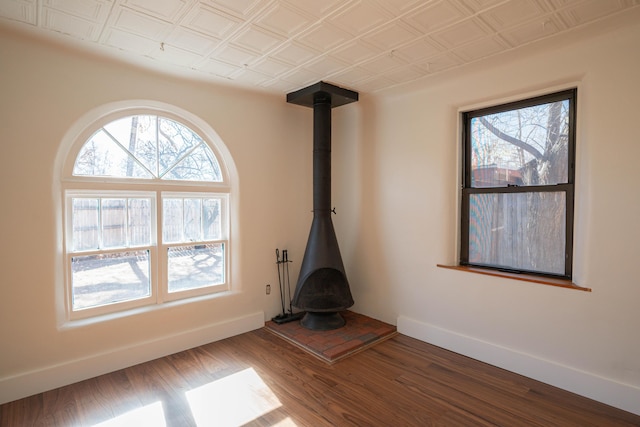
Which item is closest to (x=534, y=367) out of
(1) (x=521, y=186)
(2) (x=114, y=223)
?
(1) (x=521, y=186)

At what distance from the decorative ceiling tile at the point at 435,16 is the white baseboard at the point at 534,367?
103 inches

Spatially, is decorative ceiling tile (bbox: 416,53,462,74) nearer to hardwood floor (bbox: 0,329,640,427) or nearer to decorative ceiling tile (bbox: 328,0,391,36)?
decorative ceiling tile (bbox: 328,0,391,36)

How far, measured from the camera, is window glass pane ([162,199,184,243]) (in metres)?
3.21

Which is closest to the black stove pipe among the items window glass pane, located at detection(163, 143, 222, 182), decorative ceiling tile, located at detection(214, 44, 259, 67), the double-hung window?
decorative ceiling tile, located at detection(214, 44, 259, 67)

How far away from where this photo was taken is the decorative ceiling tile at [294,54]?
2490mm

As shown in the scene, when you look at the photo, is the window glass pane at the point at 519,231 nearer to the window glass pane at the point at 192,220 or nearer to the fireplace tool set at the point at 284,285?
the fireplace tool set at the point at 284,285

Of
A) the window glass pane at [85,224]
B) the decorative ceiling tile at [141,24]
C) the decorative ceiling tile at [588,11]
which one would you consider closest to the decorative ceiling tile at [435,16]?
the decorative ceiling tile at [588,11]

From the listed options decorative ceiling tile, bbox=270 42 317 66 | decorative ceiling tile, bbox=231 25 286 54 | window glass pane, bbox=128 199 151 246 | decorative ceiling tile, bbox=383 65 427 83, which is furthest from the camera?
window glass pane, bbox=128 199 151 246

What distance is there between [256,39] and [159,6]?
0.64m

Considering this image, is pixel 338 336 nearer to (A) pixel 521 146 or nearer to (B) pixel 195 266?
(B) pixel 195 266

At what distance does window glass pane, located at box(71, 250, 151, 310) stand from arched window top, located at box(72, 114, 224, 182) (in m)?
0.73

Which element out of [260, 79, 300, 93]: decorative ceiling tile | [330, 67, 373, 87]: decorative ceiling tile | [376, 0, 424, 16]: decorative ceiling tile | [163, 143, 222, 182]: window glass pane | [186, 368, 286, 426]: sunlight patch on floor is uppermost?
[260, 79, 300, 93]: decorative ceiling tile

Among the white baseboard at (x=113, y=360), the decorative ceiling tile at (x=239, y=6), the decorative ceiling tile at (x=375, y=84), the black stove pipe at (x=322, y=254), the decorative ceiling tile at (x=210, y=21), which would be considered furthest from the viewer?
the black stove pipe at (x=322, y=254)

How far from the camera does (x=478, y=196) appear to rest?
3191 millimetres
